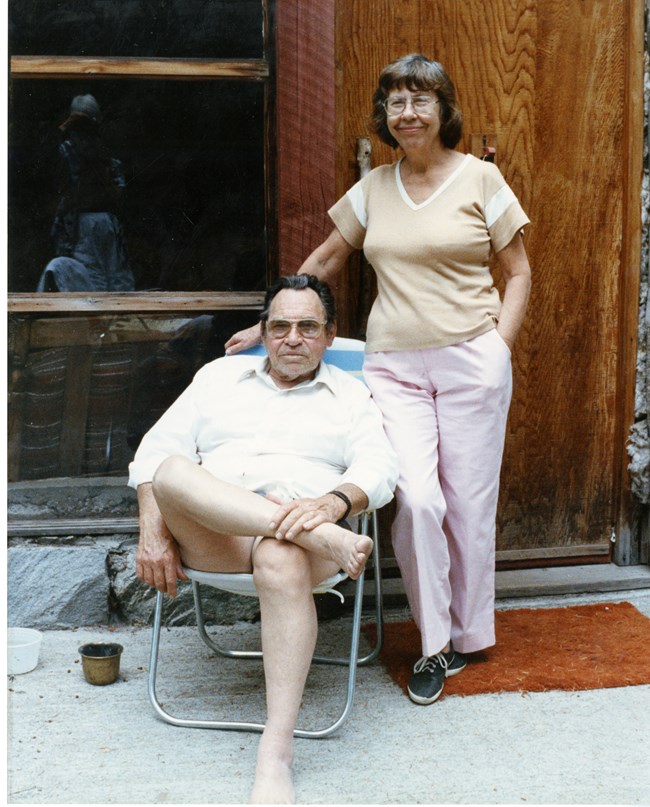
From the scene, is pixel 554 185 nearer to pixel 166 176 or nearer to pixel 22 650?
pixel 166 176

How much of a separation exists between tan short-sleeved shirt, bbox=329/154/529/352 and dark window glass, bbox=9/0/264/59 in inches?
38.6

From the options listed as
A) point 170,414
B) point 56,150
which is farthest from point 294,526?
point 56,150

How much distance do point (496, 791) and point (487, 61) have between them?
268cm

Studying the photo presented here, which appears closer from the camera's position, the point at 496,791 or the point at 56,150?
the point at 496,791

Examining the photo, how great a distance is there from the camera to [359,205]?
3.25 m

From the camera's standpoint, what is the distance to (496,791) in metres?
2.42

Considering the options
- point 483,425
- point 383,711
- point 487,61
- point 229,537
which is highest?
point 487,61

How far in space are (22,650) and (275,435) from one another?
1.12m

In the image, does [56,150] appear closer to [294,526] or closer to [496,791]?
[294,526]

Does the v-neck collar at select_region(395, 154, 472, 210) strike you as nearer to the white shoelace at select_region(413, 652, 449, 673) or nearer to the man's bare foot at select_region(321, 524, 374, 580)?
the man's bare foot at select_region(321, 524, 374, 580)

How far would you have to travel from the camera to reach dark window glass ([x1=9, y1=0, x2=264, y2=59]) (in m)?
3.45

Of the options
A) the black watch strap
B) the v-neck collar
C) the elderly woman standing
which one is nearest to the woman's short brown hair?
the elderly woman standing

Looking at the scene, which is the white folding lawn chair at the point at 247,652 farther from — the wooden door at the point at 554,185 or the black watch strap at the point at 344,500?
the wooden door at the point at 554,185

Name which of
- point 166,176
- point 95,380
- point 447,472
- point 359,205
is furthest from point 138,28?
point 447,472
